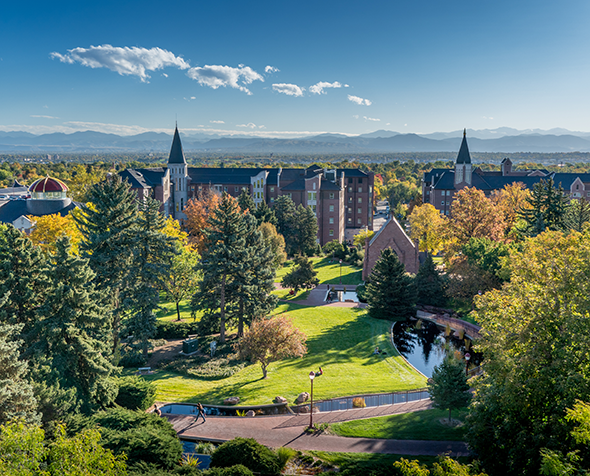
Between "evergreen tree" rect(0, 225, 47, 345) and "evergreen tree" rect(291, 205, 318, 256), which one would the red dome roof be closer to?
"evergreen tree" rect(291, 205, 318, 256)

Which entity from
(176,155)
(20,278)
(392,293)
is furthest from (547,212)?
(176,155)

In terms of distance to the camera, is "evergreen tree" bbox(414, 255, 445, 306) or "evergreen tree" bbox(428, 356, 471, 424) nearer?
"evergreen tree" bbox(428, 356, 471, 424)

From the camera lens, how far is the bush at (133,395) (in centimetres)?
2567

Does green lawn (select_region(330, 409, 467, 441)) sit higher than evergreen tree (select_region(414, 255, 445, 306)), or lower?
lower

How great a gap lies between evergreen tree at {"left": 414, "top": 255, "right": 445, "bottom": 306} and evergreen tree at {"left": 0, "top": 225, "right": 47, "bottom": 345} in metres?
37.4

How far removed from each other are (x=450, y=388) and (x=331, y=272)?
143ft

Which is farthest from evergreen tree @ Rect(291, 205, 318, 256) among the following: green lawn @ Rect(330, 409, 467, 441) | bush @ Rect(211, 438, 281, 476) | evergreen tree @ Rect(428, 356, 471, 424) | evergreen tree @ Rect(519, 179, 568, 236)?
bush @ Rect(211, 438, 281, 476)

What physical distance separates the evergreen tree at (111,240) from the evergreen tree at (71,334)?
29.2 ft

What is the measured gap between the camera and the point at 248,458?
62.0ft

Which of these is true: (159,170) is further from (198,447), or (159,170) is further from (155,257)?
(198,447)

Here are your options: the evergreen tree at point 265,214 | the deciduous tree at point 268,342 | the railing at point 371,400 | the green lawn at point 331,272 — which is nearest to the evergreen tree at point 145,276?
the deciduous tree at point 268,342

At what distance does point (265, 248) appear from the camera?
4128cm

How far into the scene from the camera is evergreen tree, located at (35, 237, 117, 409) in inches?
922

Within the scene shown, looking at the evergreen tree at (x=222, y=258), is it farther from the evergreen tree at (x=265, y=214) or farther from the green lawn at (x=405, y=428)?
the evergreen tree at (x=265, y=214)
